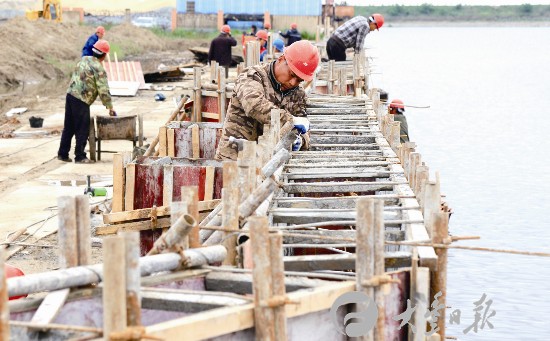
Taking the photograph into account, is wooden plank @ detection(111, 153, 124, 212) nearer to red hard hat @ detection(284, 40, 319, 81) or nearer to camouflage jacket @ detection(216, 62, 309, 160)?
camouflage jacket @ detection(216, 62, 309, 160)

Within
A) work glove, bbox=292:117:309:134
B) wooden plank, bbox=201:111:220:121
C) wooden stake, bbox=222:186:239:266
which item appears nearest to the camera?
wooden stake, bbox=222:186:239:266

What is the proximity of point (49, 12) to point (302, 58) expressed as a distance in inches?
2375

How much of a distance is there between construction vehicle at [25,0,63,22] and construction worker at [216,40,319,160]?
5791 centimetres

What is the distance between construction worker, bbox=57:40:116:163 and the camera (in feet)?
61.9

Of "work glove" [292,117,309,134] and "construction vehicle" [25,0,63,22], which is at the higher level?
"construction vehicle" [25,0,63,22]

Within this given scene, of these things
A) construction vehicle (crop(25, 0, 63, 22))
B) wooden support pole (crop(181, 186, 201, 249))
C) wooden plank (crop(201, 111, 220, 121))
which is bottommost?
wooden support pole (crop(181, 186, 201, 249))

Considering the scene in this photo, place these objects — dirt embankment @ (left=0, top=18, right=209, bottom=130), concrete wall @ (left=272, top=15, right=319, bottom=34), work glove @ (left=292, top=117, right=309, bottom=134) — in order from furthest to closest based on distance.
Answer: concrete wall @ (left=272, top=15, right=319, bottom=34)
dirt embankment @ (left=0, top=18, right=209, bottom=130)
work glove @ (left=292, top=117, right=309, bottom=134)

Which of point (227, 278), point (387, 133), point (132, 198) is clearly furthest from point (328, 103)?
point (227, 278)

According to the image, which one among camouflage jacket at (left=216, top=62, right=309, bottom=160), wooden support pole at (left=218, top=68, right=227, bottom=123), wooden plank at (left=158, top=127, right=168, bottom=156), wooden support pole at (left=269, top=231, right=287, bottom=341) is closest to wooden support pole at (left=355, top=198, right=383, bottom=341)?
wooden support pole at (left=269, top=231, right=287, bottom=341)

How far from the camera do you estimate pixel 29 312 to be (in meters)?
5.29

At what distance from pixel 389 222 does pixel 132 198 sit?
15.5 feet

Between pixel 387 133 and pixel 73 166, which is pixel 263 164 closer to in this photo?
pixel 387 133

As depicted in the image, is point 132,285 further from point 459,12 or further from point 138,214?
point 459,12

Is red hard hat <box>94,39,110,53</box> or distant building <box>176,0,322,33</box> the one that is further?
distant building <box>176,0,322,33</box>
